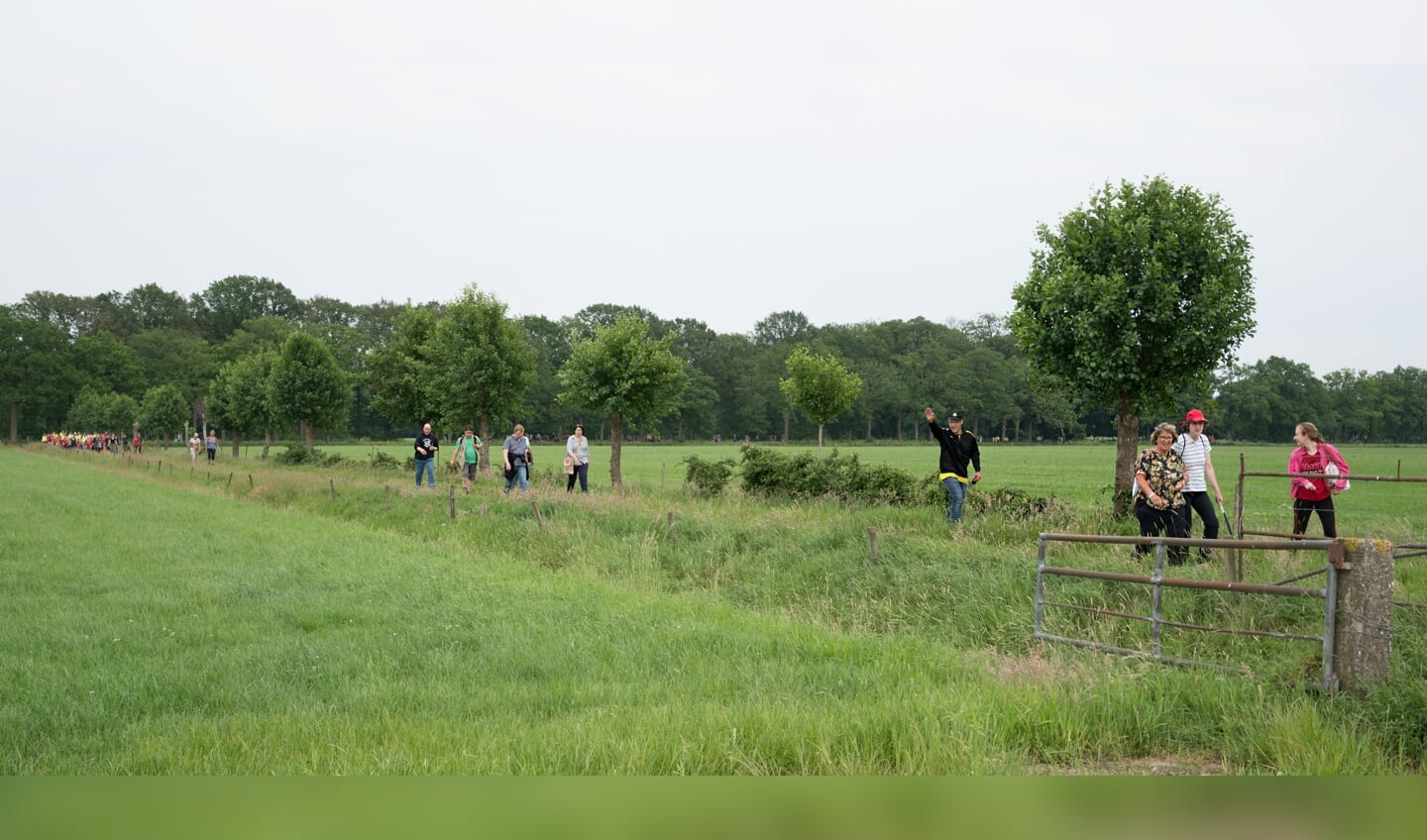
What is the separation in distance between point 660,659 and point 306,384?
49.1m

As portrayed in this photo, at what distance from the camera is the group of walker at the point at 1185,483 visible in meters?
11.2

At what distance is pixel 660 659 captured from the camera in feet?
26.1

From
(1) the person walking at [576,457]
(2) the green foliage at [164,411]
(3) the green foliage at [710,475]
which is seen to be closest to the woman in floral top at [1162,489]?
(3) the green foliage at [710,475]

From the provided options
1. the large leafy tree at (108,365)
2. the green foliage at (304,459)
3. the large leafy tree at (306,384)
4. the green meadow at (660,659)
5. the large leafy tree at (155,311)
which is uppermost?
the large leafy tree at (155,311)

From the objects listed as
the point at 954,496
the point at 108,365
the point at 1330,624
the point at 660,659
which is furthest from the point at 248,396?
the point at 108,365

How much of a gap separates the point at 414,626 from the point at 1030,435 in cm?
10259

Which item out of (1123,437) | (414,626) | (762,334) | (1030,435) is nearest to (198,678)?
(414,626)

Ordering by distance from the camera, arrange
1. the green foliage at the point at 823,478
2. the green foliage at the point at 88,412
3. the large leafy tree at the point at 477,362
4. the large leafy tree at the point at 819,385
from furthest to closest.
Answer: the green foliage at the point at 88,412 < the large leafy tree at the point at 477,362 < the large leafy tree at the point at 819,385 < the green foliage at the point at 823,478

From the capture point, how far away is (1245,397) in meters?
84.0

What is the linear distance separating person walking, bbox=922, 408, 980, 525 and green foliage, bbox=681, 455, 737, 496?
9338mm

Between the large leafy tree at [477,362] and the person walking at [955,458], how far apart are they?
2474cm

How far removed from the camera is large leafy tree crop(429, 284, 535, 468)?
1441 inches

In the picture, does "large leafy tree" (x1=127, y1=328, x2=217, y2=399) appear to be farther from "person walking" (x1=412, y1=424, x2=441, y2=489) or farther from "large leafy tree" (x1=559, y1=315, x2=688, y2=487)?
"person walking" (x1=412, y1=424, x2=441, y2=489)

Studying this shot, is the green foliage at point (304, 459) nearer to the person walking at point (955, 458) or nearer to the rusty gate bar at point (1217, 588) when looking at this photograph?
the person walking at point (955, 458)
